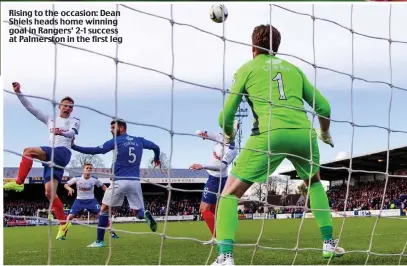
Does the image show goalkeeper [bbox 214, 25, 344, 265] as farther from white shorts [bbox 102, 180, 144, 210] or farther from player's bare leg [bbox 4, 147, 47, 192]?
white shorts [bbox 102, 180, 144, 210]

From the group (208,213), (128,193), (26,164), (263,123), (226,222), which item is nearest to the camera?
(226,222)

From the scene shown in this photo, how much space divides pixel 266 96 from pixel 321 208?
1090 millimetres

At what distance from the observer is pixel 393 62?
5172mm

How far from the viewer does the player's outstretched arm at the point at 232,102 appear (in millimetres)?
4003

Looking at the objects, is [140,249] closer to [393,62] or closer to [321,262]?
[321,262]

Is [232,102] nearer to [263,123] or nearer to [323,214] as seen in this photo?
[263,123]

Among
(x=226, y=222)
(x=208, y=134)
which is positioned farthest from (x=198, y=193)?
(x=226, y=222)

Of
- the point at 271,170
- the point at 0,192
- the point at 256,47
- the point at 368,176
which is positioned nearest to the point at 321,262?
the point at 271,170

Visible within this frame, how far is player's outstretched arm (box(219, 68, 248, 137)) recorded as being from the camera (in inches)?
158

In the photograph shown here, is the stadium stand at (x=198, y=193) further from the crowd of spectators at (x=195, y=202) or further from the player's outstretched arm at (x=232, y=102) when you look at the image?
the player's outstretched arm at (x=232, y=102)

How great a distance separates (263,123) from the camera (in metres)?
4.10

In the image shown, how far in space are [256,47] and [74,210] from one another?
6.93 metres

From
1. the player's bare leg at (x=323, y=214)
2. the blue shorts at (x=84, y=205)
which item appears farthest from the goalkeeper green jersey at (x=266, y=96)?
the blue shorts at (x=84, y=205)

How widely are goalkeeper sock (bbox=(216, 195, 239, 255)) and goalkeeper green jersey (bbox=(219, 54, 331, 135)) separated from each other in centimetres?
52
